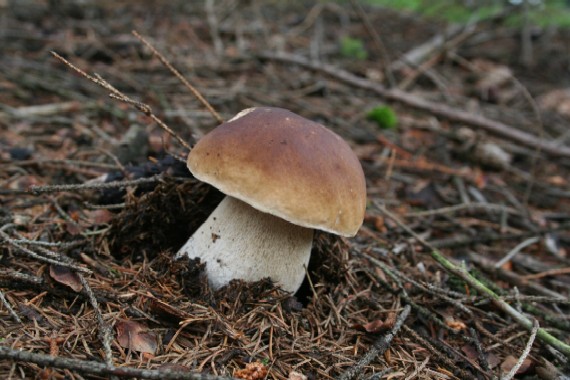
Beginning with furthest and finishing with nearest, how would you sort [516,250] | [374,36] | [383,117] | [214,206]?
[383,117] → [374,36] → [516,250] → [214,206]

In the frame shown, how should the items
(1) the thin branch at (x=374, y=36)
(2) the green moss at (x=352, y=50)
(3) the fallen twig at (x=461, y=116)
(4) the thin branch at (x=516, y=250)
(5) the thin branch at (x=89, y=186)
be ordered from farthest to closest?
(2) the green moss at (x=352, y=50) < (3) the fallen twig at (x=461, y=116) < (1) the thin branch at (x=374, y=36) < (4) the thin branch at (x=516, y=250) < (5) the thin branch at (x=89, y=186)

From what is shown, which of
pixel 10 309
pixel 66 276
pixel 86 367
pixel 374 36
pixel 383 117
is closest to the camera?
pixel 86 367

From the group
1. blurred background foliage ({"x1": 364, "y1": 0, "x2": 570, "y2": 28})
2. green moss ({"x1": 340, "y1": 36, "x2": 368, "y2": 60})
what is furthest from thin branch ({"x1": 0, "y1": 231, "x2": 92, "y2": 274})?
blurred background foliage ({"x1": 364, "y1": 0, "x2": 570, "y2": 28})

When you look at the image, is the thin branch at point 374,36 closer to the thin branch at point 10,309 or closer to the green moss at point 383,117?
the green moss at point 383,117

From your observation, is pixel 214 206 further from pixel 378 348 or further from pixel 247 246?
pixel 378 348

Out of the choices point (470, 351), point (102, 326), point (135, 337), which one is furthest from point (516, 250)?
point (102, 326)

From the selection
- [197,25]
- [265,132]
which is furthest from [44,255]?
[197,25]

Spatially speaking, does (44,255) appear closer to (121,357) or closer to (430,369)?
(121,357)

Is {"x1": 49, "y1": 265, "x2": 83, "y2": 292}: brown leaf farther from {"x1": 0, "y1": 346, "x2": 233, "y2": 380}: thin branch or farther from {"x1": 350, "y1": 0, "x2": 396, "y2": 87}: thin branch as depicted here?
{"x1": 350, "y1": 0, "x2": 396, "y2": 87}: thin branch

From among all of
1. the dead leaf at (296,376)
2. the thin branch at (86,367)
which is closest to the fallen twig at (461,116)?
the dead leaf at (296,376)
